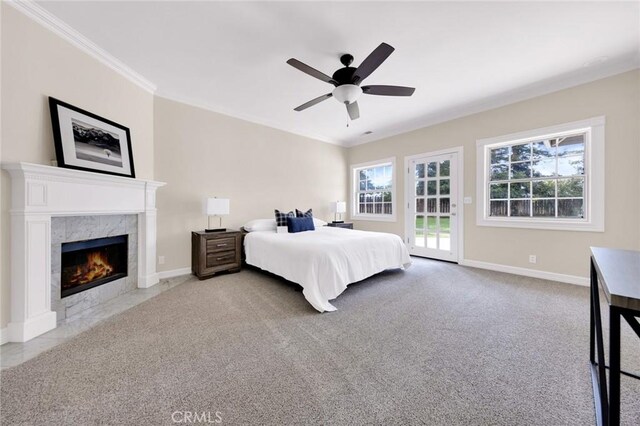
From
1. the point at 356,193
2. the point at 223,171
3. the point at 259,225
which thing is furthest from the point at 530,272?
the point at 223,171

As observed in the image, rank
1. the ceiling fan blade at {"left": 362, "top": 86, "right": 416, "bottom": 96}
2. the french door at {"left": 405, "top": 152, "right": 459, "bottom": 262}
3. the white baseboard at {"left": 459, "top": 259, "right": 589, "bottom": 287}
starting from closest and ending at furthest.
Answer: the ceiling fan blade at {"left": 362, "top": 86, "right": 416, "bottom": 96}
the white baseboard at {"left": 459, "top": 259, "right": 589, "bottom": 287}
the french door at {"left": 405, "top": 152, "right": 459, "bottom": 262}

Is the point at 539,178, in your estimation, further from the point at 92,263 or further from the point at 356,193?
the point at 92,263

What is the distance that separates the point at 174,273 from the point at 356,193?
436 cm

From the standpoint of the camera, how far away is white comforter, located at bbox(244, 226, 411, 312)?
2.46m

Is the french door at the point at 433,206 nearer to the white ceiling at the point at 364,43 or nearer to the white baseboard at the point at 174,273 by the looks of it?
the white ceiling at the point at 364,43

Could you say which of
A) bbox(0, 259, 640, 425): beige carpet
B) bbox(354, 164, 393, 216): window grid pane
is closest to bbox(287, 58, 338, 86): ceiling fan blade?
bbox(0, 259, 640, 425): beige carpet

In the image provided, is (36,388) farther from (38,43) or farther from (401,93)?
(401,93)

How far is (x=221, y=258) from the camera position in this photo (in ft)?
11.6

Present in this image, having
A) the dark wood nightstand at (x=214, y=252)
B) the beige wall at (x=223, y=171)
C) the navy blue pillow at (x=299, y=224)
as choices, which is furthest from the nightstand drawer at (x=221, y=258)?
the navy blue pillow at (x=299, y=224)

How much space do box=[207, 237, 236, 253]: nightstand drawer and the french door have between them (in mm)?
3505

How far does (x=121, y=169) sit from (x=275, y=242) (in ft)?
6.59

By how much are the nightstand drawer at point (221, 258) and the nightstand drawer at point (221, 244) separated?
0.06 m

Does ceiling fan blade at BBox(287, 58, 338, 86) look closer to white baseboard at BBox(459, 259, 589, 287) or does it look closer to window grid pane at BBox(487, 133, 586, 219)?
window grid pane at BBox(487, 133, 586, 219)

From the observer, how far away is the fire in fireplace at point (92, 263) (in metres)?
2.28
